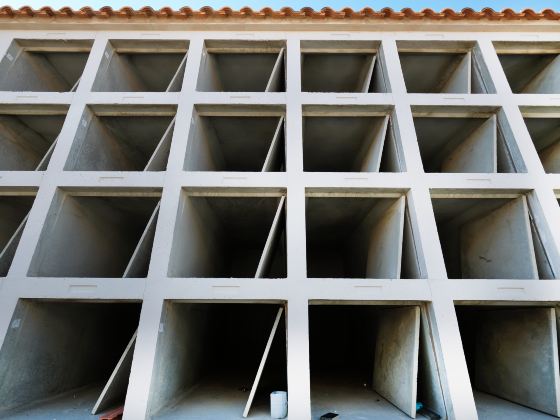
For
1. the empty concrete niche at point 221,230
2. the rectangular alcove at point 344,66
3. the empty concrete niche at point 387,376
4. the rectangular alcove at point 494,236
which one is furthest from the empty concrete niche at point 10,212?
the rectangular alcove at point 494,236

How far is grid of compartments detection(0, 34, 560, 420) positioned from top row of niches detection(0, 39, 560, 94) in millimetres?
34

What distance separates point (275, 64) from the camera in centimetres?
513

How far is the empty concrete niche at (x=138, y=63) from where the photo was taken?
4.99 m

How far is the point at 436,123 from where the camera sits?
4863mm

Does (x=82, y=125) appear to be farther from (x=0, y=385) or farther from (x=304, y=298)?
(x=304, y=298)

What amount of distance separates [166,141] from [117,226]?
2047 millimetres

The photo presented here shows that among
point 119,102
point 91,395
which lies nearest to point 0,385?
point 91,395

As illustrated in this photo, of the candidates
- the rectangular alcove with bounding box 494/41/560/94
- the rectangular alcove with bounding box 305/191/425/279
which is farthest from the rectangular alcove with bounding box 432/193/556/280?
the rectangular alcove with bounding box 494/41/560/94

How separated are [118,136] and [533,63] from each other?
24.0ft

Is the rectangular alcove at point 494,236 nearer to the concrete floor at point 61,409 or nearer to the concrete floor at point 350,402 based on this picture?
the concrete floor at point 350,402

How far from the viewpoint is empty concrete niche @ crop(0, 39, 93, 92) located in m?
4.93

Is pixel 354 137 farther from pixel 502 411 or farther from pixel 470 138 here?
pixel 502 411

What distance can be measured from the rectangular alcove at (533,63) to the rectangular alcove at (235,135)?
407cm

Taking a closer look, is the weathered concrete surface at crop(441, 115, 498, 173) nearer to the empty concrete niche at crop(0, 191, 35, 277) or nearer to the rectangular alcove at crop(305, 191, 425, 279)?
the rectangular alcove at crop(305, 191, 425, 279)
